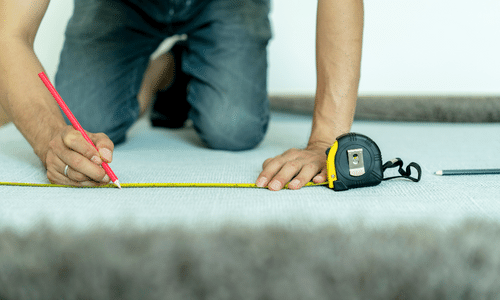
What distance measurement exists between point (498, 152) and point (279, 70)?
151 cm

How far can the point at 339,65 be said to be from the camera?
0.87 meters

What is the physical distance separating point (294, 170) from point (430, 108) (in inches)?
49.1

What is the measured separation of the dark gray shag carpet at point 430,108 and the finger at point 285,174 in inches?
45.5

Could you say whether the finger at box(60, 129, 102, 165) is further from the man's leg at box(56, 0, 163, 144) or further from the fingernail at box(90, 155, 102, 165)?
the man's leg at box(56, 0, 163, 144)

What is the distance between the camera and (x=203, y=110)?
126cm

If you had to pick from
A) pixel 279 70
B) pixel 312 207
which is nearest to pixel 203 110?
pixel 312 207

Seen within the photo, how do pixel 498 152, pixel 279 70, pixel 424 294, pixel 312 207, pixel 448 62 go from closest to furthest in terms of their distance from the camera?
pixel 424 294, pixel 312 207, pixel 498 152, pixel 448 62, pixel 279 70

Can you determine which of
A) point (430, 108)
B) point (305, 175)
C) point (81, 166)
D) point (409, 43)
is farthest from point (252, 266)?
point (409, 43)

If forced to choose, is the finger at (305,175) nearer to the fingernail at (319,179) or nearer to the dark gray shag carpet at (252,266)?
the fingernail at (319,179)

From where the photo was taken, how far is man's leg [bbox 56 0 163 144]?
122 centimetres

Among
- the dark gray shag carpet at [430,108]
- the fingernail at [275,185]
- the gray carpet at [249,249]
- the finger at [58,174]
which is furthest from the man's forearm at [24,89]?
the dark gray shag carpet at [430,108]

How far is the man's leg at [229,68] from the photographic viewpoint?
124 centimetres

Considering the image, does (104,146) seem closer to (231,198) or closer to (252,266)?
(231,198)

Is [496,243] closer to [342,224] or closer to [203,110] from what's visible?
[342,224]
